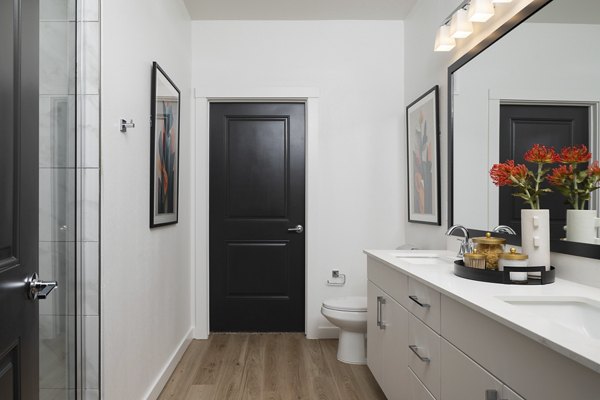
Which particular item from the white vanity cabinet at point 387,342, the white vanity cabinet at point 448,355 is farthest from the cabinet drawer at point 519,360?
the white vanity cabinet at point 387,342

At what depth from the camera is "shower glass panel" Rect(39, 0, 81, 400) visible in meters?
1.30

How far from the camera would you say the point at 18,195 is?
103 centimetres

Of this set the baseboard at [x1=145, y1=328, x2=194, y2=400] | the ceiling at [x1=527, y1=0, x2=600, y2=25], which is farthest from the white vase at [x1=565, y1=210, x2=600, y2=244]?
the baseboard at [x1=145, y1=328, x2=194, y2=400]

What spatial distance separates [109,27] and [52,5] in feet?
1.02

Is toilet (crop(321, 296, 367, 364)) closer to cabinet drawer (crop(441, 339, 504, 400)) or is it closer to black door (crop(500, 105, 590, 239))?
black door (crop(500, 105, 590, 239))

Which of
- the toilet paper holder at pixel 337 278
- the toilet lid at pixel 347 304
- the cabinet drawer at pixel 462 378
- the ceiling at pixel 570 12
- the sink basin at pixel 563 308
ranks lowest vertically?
the toilet lid at pixel 347 304

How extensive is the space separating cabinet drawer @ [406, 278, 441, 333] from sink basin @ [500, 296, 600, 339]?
0.29 m

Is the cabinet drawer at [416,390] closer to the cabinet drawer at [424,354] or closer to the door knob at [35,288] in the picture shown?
the cabinet drawer at [424,354]

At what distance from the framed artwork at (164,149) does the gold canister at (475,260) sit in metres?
1.61

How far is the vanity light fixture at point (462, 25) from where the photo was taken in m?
2.16

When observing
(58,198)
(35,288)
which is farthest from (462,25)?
(35,288)

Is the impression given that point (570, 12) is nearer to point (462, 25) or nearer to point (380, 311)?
point (462, 25)

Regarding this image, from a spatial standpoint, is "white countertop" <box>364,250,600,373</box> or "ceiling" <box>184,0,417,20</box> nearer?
"white countertop" <box>364,250,600,373</box>

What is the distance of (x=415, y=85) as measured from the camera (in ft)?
10.1
